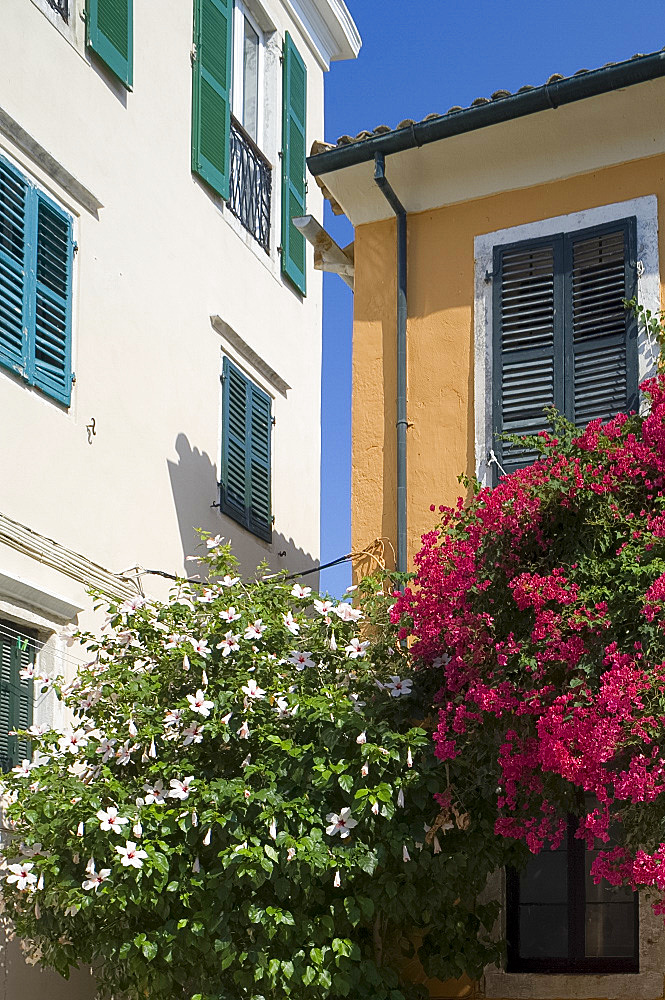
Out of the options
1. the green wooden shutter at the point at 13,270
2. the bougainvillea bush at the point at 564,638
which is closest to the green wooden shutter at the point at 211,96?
the green wooden shutter at the point at 13,270

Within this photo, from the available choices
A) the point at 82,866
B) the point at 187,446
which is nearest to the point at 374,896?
the point at 82,866

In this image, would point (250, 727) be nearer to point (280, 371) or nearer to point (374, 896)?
point (374, 896)

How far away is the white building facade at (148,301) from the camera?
9281 millimetres

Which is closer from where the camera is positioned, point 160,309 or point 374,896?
point 374,896

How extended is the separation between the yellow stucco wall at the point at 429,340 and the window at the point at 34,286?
74.0 inches

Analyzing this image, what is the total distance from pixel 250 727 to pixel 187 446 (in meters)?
3.92

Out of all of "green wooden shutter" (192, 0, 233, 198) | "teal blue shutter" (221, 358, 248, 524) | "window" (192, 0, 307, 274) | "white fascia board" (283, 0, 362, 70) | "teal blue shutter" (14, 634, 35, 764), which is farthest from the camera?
"white fascia board" (283, 0, 362, 70)

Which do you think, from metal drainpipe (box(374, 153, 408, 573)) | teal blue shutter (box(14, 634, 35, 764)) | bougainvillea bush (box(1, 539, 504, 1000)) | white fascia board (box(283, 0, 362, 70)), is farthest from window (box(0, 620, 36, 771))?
white fascia board (box(283, 0, 362, 70))

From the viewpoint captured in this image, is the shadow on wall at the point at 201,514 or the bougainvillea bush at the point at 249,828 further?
the shadow on wall at the point at 201,514

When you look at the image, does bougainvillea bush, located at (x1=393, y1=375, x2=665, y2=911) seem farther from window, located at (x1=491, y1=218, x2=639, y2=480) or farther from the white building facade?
the white building facade

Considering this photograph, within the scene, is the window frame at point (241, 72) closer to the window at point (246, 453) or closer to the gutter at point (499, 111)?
the window at point (246, 453)

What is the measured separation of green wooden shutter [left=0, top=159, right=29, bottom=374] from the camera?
913 centimetres

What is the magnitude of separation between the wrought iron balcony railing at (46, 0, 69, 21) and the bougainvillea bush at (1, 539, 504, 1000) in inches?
174

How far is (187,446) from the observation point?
11.5m
